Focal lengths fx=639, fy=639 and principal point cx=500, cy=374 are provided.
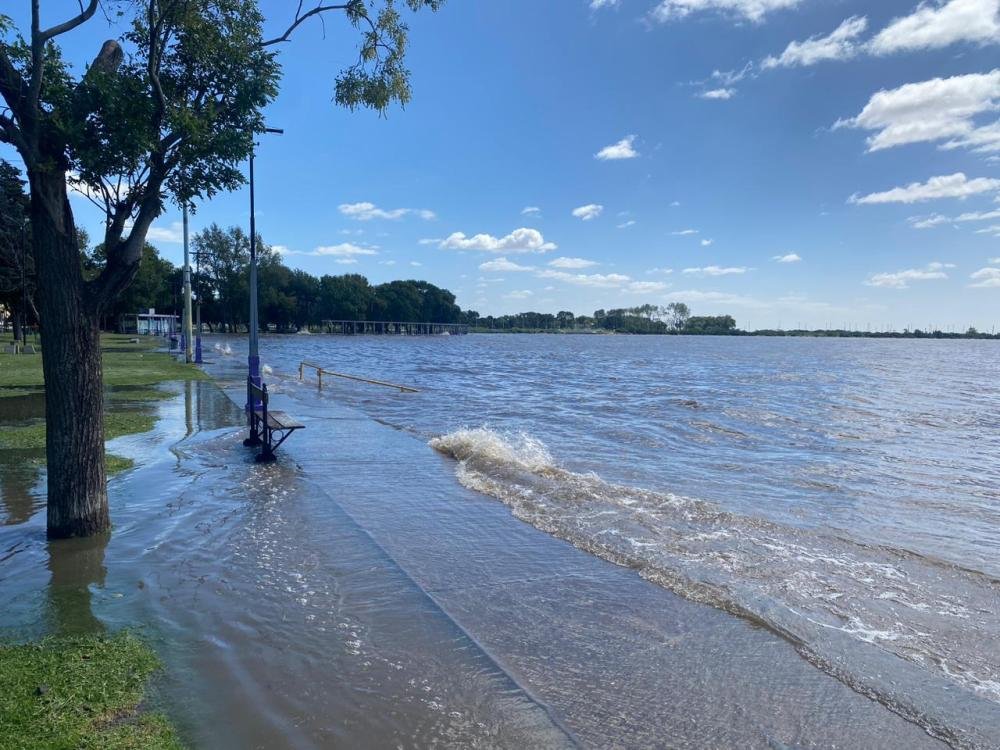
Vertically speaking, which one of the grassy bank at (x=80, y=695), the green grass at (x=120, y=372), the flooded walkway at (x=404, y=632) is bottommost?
the flooded walkway at (x=404, y=632)

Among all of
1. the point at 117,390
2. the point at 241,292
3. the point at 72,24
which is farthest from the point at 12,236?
the point at 241,292

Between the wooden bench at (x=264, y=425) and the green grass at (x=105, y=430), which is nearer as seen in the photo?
the wooden bench at (x=264, y=425)

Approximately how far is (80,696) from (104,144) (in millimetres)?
4603

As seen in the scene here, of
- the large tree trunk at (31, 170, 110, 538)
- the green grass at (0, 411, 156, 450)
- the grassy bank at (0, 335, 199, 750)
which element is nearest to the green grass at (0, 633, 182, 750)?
the grassy bank at (0, 335, 199, 750)

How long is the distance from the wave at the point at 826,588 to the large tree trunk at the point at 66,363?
17.0ft

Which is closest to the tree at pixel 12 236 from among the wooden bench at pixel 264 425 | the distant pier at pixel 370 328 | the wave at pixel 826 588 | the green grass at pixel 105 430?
the green grass at pixel 105 430

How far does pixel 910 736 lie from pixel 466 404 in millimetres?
21068

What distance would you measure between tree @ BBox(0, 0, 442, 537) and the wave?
539 cm

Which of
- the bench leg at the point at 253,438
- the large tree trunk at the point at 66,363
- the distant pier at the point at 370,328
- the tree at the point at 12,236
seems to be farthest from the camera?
the distant pier at the point at 370,328

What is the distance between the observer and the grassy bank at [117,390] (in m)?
11.9

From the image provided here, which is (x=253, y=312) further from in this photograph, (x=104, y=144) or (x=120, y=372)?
(x=120, y=372)

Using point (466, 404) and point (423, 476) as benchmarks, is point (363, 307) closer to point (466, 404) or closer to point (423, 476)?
point (466, 404)

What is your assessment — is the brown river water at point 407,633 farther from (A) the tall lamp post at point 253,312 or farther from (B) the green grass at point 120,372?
(B) the green grass at point 120,372

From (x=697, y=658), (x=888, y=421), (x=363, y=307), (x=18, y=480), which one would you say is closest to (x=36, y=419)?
(x=18, y=480)
